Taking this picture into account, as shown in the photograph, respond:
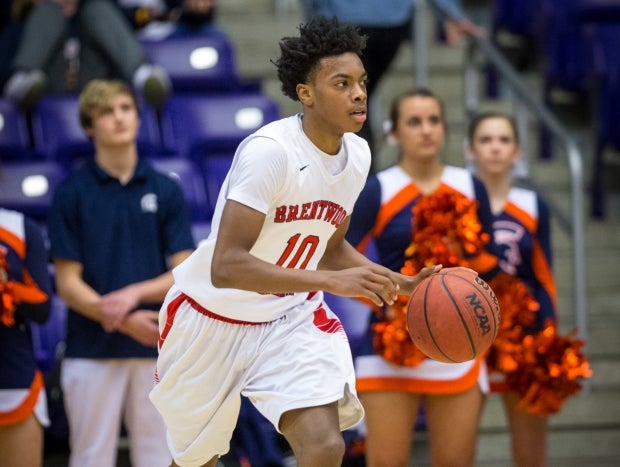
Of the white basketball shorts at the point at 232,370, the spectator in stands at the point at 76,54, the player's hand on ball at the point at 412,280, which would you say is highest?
the spectator in stands at the point at 76,54

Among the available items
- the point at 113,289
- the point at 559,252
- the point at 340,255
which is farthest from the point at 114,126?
the point at 559,252

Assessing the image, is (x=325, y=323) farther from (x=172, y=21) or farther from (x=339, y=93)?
(x=172, y=21)

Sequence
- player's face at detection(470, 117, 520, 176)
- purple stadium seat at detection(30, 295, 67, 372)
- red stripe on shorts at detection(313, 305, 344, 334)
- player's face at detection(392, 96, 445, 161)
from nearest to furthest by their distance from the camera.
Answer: red stripe on shorts at detection(313, 305, 344, 334)
player's face at detection(392, 96, 445, 161)
player's face at detection(470, 117, 520, 176)
purple stadium seat at detection(30, 295, 67, 372)

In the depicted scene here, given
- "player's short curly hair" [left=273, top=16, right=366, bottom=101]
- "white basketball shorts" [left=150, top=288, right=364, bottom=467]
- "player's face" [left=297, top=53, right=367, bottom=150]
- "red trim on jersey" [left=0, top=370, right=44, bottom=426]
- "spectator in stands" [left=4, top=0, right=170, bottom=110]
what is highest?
"spectator in stands" [left=4, top=0, right=170, bottom=110]

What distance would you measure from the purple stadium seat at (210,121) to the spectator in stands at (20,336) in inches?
90.3

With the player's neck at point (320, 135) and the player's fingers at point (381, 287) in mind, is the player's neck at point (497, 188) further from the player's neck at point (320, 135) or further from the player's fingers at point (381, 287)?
the player's fingers at point (381, 287)

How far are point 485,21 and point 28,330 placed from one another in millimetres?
5854

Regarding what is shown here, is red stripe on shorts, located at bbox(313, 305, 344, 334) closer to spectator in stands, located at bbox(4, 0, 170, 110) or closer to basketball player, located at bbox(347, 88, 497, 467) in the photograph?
basketball player, located at bbox(347, 88, 497, 467)

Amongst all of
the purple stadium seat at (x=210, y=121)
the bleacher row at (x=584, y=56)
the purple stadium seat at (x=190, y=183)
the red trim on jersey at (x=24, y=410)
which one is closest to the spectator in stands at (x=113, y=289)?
the red trim on jersey at (x=24, y=410)

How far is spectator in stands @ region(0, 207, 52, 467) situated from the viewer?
192 inches

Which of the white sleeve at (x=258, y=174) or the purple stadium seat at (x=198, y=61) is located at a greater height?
the purple stadium seat at (x=198, y=61)

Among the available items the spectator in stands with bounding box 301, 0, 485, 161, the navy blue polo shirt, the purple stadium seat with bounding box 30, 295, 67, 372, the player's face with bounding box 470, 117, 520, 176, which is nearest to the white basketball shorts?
the navy blue polo shirt

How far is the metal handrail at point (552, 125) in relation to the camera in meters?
6.89

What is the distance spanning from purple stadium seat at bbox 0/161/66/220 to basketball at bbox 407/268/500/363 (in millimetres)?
3276
